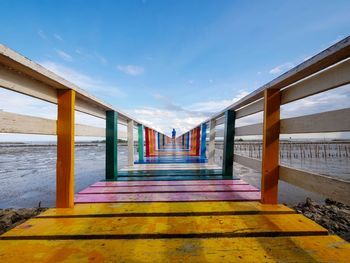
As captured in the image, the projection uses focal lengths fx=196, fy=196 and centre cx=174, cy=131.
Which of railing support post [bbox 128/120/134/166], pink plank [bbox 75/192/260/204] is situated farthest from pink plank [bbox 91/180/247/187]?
railing support post [bbox 128/120/134/166]

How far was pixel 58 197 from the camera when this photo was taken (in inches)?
71.5

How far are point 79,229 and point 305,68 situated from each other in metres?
2.01

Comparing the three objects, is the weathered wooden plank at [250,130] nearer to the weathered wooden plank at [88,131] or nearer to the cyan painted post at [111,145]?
the cyan painted post at [111,145]

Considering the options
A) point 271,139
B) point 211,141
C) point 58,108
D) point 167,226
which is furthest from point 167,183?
point 211,141


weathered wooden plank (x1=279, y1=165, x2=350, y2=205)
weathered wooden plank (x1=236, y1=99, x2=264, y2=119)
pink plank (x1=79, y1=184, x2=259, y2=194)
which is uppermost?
weathered wooden plank (x1=236, y1=99, x2=264, y2=119)

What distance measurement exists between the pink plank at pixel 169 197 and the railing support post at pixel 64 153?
221mm

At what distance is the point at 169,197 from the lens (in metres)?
2.13

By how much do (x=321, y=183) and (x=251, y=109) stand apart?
144 cm

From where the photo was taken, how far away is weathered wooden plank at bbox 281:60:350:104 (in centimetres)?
126

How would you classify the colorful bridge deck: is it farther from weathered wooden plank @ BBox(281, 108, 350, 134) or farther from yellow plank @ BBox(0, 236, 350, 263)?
weathered wooden plank @ BBox(281, 108, 350, 134)

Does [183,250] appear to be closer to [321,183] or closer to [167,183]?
[321,183]

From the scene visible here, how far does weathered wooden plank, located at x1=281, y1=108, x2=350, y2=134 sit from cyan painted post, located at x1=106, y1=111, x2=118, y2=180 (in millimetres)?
2387

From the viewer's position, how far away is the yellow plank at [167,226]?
4.36 feet

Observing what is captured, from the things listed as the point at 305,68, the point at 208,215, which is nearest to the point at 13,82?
the point at 208,215
